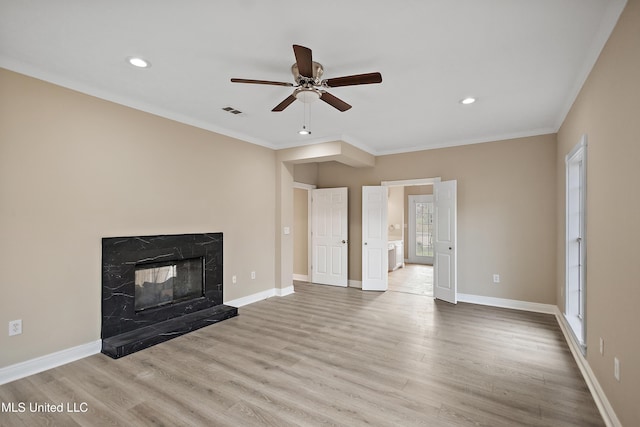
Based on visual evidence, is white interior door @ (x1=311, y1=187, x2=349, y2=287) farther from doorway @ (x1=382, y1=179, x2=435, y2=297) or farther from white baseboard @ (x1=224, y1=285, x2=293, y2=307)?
doorway @ (x1=382, y1=179, x2=435, y2=297)

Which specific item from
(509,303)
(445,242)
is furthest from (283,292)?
(509,303)

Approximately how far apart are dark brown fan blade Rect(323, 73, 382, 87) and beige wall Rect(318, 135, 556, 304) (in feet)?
11.9

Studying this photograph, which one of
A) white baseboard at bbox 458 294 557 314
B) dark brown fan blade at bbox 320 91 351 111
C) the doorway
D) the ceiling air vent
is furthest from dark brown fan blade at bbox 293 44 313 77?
the doorway

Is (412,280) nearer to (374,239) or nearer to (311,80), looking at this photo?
(374,239)

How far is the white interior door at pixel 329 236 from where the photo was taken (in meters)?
6.41

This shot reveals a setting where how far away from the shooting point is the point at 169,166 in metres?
3.99

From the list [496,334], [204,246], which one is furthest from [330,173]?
[496,334]

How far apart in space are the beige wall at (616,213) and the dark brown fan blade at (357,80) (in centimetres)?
143

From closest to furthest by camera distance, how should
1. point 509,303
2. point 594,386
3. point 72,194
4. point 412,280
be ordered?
point 594,386
point 72,194
point 509,303
point 412,280

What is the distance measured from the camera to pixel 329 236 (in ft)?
21.5

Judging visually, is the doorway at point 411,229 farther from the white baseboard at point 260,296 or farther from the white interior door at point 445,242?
the white baseboard at point 260,296

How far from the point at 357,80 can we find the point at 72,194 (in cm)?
295

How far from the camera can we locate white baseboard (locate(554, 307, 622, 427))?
2062mm

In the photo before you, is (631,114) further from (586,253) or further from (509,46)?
(586,253)
